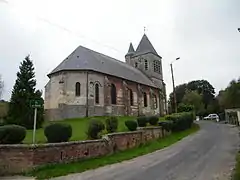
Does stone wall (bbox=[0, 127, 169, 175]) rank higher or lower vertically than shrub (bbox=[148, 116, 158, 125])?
lower

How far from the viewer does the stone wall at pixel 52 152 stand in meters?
11.9

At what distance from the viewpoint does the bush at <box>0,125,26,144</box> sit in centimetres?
1267

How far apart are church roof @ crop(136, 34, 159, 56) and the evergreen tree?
103 ft

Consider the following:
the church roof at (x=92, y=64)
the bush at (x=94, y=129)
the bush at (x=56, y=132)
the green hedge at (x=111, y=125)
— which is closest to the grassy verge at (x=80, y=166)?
the bush at (x=56, y=132)

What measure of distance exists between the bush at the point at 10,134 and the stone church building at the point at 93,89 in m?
21.8

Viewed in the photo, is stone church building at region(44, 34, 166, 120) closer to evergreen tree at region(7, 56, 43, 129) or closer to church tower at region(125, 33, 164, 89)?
church tower at region(125, 33, 164, 89)

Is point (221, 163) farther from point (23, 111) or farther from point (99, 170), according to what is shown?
point (23, 111)

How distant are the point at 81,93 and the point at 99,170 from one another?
24.1 meters

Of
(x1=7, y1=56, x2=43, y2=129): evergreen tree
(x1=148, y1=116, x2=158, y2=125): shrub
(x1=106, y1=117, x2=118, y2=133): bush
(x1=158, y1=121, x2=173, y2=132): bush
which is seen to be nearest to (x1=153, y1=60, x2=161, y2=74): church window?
(x1=158, y1=121, x2=173, y2=132): bush

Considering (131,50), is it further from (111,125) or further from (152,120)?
(111,125)

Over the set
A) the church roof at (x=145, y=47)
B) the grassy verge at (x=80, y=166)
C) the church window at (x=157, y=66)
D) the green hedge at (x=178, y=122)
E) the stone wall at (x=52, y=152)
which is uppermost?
the church roof at (x=145, y=47)

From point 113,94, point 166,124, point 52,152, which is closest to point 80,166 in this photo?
point 52,152

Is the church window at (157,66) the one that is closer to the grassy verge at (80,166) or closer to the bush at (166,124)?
the bush at (166,124)

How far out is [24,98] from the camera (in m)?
26.4
